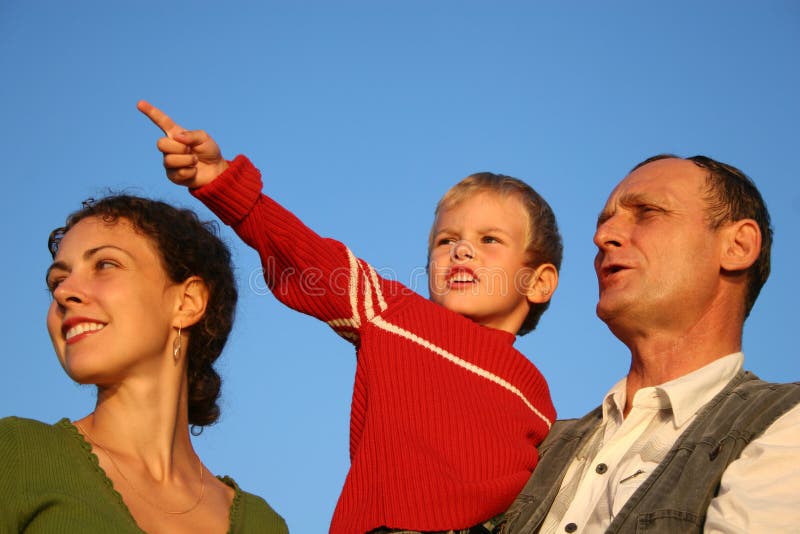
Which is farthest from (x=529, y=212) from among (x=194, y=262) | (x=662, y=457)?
(x=194, y=262)

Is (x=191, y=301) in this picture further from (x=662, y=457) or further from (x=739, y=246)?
(x=739, y=246)

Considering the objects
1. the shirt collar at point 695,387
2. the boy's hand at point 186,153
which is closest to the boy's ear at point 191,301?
the boy's hand at point 186,153

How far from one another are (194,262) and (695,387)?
223cm

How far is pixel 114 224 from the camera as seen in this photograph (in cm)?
414

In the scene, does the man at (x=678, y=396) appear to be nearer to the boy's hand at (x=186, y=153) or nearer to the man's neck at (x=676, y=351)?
the man's neck at (x=676, y=351)

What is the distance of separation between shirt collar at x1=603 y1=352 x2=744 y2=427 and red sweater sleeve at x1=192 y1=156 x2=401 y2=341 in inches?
50.0

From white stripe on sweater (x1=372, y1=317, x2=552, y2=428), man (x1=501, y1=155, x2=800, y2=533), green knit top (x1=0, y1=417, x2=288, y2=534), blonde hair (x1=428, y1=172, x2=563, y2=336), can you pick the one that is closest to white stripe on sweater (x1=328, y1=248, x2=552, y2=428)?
white stripe on sweater (x1=372, y1=317, x2=552, y2=428)

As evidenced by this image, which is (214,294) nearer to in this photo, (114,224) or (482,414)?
(114,224)

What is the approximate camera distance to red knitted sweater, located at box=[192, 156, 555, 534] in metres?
3.91

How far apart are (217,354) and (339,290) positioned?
2.33ft

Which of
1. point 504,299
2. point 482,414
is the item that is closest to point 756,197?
point 504,299

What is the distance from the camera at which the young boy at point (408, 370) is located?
3906mm

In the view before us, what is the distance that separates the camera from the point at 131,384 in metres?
3.94

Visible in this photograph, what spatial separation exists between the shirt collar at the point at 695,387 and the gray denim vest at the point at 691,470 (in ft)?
0.26
